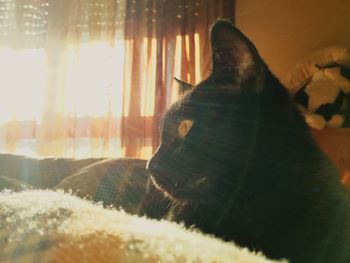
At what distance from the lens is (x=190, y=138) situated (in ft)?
2.56

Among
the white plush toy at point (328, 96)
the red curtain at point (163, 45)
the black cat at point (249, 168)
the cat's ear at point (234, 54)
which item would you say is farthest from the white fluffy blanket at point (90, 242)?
the red curtain at point (163, 45)

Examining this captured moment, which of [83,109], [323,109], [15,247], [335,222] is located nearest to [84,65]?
[83,109]

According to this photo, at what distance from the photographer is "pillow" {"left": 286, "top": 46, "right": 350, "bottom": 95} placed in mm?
1842

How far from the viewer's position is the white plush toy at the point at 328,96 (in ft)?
5.81

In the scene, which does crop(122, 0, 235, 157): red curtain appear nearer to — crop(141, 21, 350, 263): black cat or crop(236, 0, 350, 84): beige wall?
crop(236, 0, 350, 84): beige wall

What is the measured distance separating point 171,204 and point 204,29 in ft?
5.78

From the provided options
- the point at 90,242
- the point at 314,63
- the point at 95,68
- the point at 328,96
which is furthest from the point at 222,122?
the point at 95,68

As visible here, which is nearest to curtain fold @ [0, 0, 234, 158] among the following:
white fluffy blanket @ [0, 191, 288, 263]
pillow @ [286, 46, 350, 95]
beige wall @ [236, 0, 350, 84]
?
beige wall @ [236, 0, 350, 84]

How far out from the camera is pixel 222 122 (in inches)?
29.4

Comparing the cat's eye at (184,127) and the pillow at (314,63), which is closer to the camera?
the cat's eye at (184,127)

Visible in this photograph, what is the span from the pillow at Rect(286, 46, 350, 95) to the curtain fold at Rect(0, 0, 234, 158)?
1.92ft

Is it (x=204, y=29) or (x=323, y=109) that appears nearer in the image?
(x=323, y=109)

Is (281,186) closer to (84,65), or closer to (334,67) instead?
(334,67)

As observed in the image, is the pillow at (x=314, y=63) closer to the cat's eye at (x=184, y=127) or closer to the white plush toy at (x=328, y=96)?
the white plush toy at (x=328, y=96)
